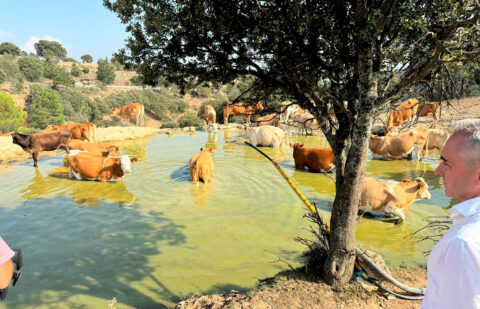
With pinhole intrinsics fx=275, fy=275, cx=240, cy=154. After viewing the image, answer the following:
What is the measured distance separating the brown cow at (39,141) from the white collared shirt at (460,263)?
13292 mm

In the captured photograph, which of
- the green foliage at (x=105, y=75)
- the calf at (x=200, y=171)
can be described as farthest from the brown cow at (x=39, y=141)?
the green foliage at (x=105, y=75)

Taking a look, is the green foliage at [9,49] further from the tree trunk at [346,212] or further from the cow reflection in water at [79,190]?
the tree trunk at [346,212]

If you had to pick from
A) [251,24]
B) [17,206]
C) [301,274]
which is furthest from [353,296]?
[17,206]

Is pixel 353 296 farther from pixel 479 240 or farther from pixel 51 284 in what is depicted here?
pixel 51 284

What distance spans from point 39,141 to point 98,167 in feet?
14.2

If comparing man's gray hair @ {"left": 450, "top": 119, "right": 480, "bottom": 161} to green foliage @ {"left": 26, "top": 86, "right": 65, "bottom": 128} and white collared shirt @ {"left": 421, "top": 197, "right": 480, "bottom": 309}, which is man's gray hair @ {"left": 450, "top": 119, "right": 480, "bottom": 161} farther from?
green foliage @ {"left": 26, "top": 86, "right": 65, "bottom": 128}

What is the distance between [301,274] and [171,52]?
3.35 meters

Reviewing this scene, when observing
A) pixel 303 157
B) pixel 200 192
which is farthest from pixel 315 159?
pixel 200 192

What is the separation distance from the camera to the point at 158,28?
10.0ft

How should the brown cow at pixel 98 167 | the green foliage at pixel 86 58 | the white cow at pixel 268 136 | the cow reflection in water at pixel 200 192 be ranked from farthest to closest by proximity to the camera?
1. the green foliage at pixel 86 58
2. the white cow at pixel 268 136
3. the brown cow at pixel 98 167
4. the cow reflection in water at pixel 200 192

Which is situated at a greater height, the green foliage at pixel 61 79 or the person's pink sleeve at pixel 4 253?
the green foliage at pixel 61 79

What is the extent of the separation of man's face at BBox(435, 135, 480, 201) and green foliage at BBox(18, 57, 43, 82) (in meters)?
50.5

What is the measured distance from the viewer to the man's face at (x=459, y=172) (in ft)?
4.09

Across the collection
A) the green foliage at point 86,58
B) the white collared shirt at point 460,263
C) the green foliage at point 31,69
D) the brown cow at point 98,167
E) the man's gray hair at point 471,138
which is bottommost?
the brown cow at point 98,167
